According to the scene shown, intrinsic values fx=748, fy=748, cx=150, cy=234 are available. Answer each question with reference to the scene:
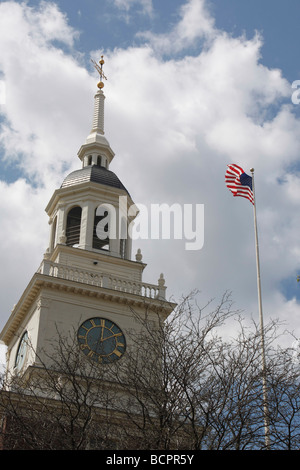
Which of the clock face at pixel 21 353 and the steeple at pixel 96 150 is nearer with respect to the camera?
the clock face at pixel 21 353

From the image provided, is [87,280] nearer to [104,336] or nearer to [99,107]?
[104,336]

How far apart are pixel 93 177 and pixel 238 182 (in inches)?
421

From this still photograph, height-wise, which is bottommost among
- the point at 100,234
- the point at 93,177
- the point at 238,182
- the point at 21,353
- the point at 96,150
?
the point at 21,353

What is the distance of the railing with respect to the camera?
34.2 metres

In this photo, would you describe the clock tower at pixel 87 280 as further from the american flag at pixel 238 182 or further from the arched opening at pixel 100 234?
the american flag at pixel 238 182

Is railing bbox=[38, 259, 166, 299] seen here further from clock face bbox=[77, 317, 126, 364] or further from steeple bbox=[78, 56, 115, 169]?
steeple bbox=[78, 56, 115, 169]

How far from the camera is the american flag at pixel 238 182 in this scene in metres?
31.7

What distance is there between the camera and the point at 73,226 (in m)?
39.1

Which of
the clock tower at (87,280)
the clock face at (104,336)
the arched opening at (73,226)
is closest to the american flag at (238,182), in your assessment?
the clock tower at (87,280)

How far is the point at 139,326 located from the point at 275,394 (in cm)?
1448

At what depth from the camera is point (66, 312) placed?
108 ft

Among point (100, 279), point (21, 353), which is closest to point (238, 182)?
point (100, 279)
